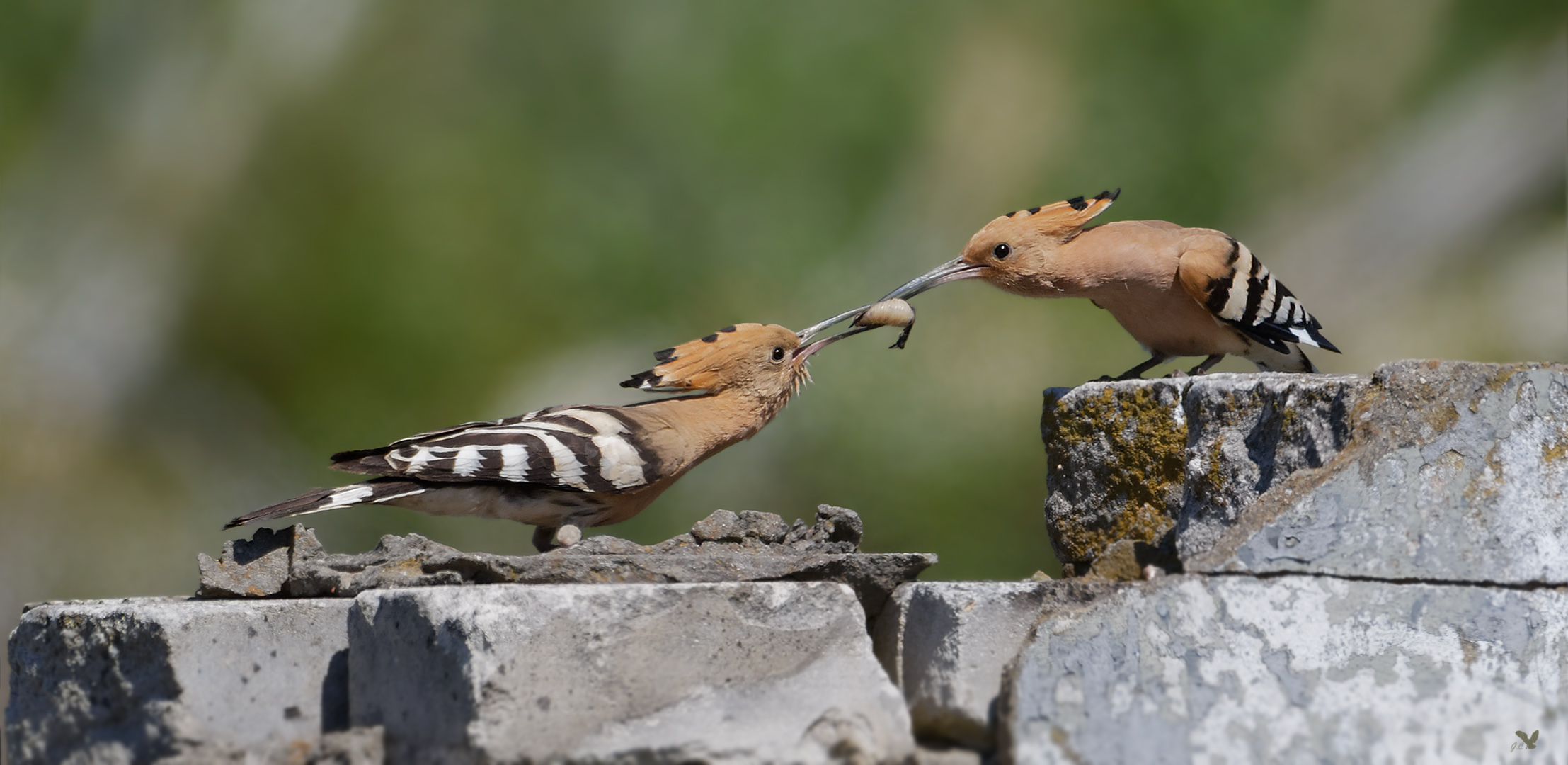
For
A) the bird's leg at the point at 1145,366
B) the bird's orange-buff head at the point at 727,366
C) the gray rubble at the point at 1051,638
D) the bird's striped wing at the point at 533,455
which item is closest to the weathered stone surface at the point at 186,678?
the gray rubble at the point at 1051,638

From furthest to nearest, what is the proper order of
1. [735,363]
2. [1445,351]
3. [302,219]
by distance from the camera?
1. [302,219]
2. [1445,351]
3. [735,363]

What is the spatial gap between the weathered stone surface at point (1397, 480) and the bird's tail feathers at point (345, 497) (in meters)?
2.13

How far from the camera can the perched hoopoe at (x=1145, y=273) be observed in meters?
4.34

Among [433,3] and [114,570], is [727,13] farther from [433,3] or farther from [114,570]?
[114,570]

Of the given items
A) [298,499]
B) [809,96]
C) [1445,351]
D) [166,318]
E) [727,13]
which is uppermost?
[727,13]

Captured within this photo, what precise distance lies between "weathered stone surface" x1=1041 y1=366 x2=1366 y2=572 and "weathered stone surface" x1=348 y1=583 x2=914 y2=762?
0.80 m

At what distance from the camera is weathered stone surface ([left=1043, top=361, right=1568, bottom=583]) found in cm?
288

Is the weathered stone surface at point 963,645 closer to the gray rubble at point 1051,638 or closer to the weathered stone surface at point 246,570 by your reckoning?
the gray rubble at point 1051,638

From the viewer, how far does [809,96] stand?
12078 mm

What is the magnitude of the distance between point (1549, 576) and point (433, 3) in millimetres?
11768

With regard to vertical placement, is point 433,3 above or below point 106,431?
above

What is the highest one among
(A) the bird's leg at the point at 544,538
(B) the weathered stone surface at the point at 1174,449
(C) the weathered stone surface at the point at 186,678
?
(A) the bird's leg at the point at 544,538

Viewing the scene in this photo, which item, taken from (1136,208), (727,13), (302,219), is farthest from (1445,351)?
(302,219)

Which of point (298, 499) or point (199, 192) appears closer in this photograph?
point (298, 499)
